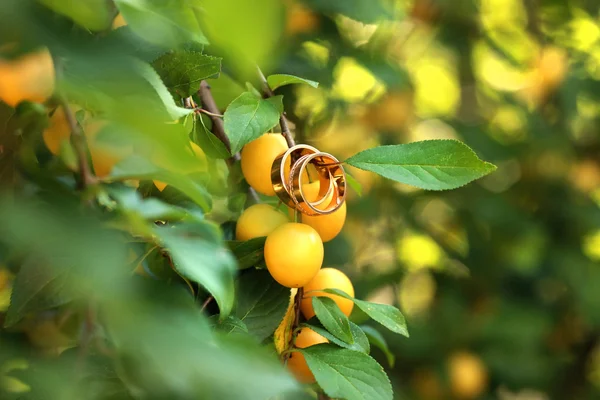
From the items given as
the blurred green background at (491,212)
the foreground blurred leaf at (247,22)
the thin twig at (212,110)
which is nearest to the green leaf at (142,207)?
the foreground blurred leaf at (247,22)

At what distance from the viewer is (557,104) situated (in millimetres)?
1355

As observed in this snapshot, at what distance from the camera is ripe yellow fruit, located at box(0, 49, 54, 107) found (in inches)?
10.5

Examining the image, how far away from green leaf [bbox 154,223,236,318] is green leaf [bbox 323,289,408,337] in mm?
192

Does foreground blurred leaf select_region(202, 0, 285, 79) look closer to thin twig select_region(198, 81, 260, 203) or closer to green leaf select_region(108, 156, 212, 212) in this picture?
green leaf select_region(108, 156, 212, 212)

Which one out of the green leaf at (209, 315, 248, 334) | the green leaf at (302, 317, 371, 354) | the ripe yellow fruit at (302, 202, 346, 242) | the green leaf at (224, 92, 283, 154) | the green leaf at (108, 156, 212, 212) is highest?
the green leaf at (108, 156, 212, 212)

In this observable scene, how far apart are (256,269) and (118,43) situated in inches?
9.7

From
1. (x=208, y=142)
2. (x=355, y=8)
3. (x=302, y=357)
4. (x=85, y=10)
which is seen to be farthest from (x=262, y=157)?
(x=355, y=8)

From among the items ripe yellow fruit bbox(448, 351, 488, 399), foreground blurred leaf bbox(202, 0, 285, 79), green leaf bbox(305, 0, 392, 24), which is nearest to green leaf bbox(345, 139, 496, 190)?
foreground blurred leaf bbox(202, 0, 285, 79)

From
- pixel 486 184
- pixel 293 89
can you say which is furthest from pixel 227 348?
pixel 486 184

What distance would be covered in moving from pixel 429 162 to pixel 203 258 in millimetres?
213

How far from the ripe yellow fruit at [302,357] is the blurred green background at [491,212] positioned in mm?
575

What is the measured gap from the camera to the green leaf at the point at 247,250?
45 centimetres

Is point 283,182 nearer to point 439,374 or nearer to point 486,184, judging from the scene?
point 439,374

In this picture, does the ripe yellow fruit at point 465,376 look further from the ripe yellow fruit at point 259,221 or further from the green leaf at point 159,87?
the green leaf at point 159,87
